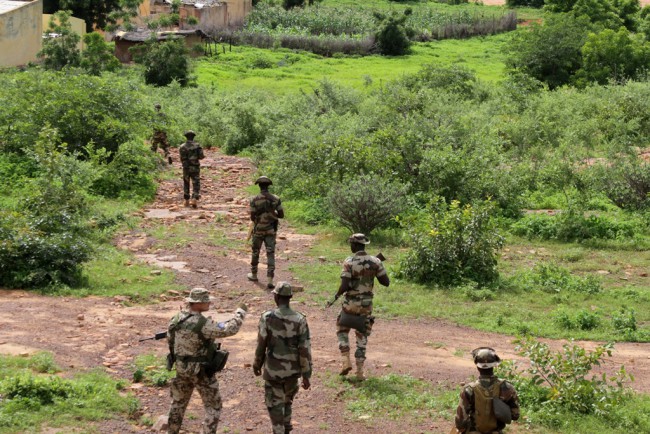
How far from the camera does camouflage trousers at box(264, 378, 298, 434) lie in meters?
8.54

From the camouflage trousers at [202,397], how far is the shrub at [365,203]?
9017 mm

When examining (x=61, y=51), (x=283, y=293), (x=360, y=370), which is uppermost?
(x=61, y=51)

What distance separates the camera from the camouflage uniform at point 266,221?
46.0ft

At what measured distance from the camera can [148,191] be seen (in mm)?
21219

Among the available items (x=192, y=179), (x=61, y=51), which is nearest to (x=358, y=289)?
(x=192, y=179)

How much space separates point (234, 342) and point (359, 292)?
2.21m

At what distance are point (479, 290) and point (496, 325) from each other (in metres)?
1.59

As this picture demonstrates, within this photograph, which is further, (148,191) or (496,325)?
(148,191)

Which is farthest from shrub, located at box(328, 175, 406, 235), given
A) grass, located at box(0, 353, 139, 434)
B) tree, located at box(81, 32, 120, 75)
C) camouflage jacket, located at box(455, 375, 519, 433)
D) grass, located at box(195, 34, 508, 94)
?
tree, located at box(81, 32, 120, 75)

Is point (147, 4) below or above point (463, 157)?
above

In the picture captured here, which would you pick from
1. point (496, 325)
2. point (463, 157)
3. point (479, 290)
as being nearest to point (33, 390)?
point (496, 325)

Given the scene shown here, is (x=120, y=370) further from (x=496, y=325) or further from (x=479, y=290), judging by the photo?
(x=479, y=290)

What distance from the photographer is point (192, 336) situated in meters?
8.34

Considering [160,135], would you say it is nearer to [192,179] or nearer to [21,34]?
[192,179]
